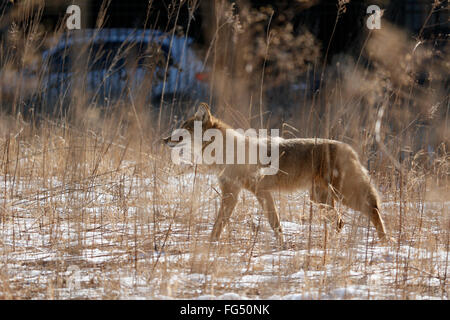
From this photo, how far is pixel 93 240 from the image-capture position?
3.63 meters

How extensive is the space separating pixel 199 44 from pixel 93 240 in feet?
25.2

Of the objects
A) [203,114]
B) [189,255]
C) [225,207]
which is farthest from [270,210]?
[189,255]

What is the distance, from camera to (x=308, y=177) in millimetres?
4684

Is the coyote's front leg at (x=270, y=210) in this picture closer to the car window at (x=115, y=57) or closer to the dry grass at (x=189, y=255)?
the dry grass at (x=189, y=255)

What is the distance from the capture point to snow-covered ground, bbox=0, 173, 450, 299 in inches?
115

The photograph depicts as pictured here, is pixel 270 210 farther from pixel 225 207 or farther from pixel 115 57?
pixel 115 57

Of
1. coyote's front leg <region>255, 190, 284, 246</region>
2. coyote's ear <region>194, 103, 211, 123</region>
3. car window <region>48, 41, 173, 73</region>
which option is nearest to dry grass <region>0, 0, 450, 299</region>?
coyote's front leg <region>255, 190, 284, 246</region>

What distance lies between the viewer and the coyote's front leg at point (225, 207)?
3.88 m

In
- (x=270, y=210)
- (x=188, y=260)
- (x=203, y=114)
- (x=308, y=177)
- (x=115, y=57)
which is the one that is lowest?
(x=188, y=260)

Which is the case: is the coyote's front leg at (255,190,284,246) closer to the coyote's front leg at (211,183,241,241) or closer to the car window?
the coyote's front leg at (211,183,241,241)

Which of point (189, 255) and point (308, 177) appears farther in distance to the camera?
point (308, 177)

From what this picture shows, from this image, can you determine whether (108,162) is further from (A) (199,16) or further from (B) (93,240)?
(A) (199,16)

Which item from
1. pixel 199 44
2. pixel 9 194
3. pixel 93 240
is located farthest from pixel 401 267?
pixel 199 44

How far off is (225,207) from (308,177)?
83 centimetres
